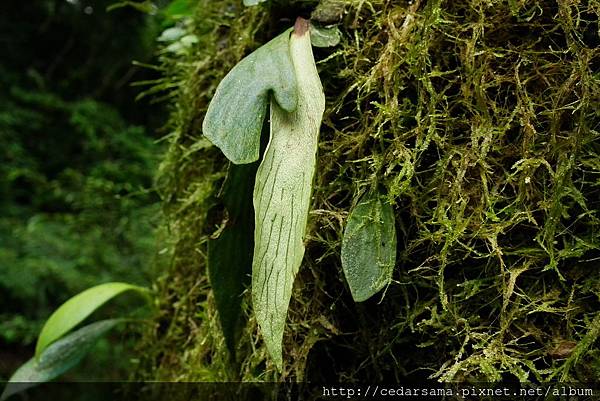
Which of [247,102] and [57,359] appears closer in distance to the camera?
[247,102]

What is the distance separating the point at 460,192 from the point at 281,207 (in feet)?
0.49

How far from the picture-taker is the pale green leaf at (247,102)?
0.45 m

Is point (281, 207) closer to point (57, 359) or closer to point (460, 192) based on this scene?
point (460, 192)

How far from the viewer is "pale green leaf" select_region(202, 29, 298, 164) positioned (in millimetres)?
446

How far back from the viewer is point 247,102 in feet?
1.54

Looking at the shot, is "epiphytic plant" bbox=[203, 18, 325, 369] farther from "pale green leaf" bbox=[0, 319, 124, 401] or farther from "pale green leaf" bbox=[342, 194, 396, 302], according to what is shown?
"pale green leaf" bbox=[0, 319, 124, 401]

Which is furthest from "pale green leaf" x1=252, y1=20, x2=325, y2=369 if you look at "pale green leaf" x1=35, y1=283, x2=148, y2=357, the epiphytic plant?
"pale green leaf" x1=35, y1=283, x2=148, y2=357

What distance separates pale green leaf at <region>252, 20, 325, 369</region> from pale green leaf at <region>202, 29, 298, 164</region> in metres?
0.01

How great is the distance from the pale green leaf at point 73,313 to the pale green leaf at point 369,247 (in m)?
0.49

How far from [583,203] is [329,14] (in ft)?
0.95

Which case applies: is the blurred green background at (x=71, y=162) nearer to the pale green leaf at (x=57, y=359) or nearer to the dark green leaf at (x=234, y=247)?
the pale green leaf at (x=57, y=359)

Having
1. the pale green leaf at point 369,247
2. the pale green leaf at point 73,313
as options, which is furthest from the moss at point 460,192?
the pale green leaf at point 73,313

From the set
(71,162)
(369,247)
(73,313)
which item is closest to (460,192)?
(369,247)

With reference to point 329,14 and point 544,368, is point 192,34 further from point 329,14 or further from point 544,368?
point 544,368
